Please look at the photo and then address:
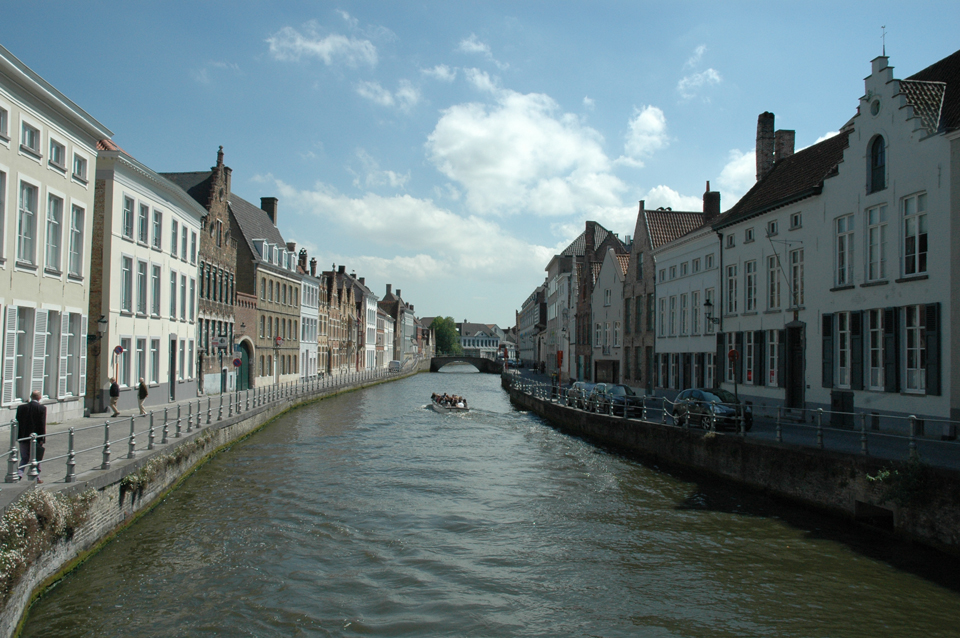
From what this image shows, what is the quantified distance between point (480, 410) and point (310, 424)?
1347 centimetres

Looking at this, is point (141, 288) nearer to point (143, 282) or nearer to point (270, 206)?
point (143, 282)

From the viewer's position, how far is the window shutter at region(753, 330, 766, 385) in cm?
2780

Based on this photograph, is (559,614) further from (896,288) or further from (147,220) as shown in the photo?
(147,220)

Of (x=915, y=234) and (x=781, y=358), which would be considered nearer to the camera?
(x=915, y=234)

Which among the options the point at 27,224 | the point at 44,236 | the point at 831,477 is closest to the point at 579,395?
the point at 831,477

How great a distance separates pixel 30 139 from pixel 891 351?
24.8 m

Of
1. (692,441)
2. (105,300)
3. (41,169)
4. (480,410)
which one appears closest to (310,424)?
(105,300)

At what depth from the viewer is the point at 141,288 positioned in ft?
97.4

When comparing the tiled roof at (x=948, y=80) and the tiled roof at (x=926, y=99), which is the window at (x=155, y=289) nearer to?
the tiled roof at (x=926, y=99)

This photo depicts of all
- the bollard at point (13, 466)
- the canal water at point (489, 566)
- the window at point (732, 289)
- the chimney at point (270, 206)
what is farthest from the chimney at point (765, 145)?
the chimney at point (270, 206)

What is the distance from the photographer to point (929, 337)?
1823 centimetres

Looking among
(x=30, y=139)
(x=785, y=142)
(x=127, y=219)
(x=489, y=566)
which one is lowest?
(x=489, y=566)

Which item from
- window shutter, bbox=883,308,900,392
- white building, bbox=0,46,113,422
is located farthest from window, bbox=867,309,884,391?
white building, bbox=0,46,113,422

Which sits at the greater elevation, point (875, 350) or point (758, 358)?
point (875, 350)
